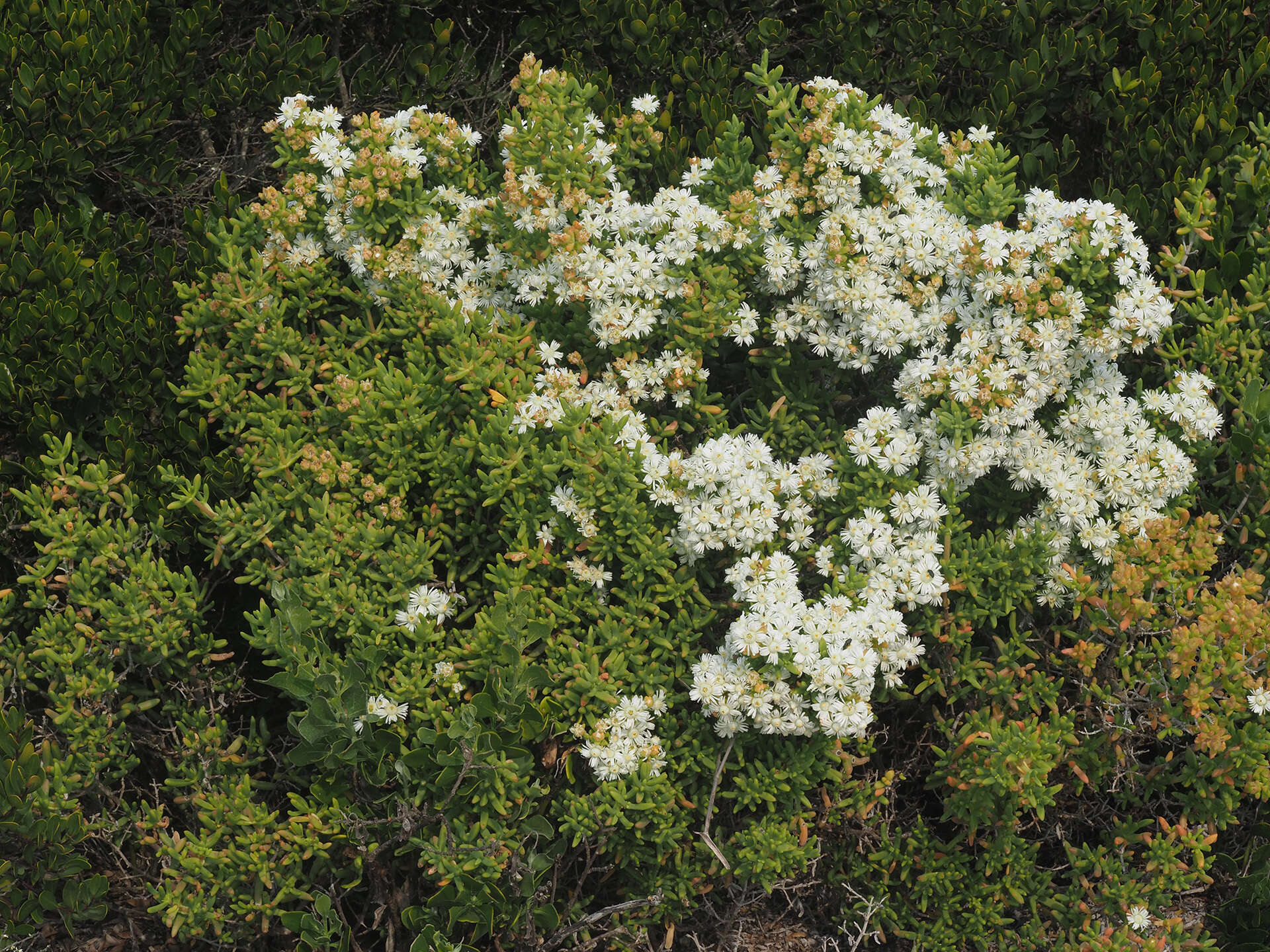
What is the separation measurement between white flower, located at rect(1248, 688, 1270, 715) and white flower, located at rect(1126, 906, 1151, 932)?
2.35 feet

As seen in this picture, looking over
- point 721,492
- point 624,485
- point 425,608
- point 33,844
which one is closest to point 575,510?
point 624,485

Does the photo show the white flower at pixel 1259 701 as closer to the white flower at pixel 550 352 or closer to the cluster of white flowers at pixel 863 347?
the cluster of white flowers at pixel 863 347

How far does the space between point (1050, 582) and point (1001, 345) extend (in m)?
0.79

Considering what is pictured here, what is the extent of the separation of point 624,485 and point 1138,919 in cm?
209

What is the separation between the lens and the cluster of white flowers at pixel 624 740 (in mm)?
3430

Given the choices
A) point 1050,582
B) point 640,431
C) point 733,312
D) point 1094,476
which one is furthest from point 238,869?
point 1094,476

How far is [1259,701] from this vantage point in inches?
136

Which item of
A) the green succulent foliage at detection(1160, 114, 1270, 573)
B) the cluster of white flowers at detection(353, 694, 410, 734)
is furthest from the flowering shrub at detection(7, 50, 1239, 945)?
the green succulent foliage at detection(1160, 114, 1270, 573)

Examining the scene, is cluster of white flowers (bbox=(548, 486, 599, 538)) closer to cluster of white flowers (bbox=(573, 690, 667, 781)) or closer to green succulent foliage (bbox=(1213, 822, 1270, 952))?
cluster of white flowers (bbox=(573, 690, 667, 781))

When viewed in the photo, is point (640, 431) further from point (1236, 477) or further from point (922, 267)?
point (1236, 477)

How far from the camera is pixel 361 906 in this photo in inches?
159

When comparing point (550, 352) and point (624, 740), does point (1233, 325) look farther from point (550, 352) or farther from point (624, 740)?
point (624, 740)

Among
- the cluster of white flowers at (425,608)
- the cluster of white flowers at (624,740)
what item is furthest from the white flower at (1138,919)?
the cluster of white flowers at (425,608)

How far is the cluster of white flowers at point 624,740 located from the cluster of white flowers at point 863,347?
190mm
